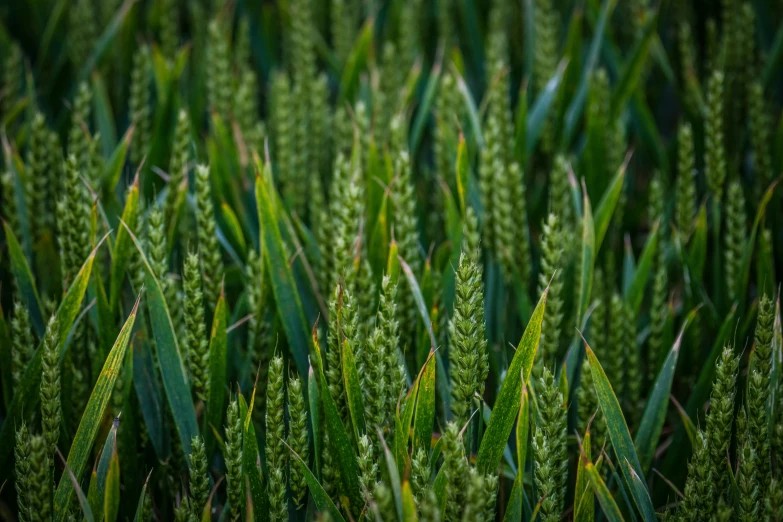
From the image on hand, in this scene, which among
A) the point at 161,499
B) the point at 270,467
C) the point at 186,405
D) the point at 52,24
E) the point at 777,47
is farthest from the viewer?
A: the point at 52,24

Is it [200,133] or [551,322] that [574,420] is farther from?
[200,133]

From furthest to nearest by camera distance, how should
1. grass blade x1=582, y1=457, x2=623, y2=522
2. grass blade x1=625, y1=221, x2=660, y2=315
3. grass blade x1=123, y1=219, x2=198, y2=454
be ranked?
grass blade x1=625, y1=221, x2=660, y2=315, grass blade x1=123, y1=219, x2=198, y2=454, grass blade x1=582, y1=457, x2=623, y2=522

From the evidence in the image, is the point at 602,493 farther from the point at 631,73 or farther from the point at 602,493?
the point at 631,73

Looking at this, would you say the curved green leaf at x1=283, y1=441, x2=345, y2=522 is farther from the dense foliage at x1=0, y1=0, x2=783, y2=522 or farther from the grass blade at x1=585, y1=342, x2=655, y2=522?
the grass blade at x1=585, y1=342, x2=655, y2=522

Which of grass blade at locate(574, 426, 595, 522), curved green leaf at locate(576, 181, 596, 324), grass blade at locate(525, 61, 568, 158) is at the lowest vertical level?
grass blade at locate(574, 426, 595, 522)

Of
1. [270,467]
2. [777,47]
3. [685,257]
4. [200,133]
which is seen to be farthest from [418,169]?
[270,467]

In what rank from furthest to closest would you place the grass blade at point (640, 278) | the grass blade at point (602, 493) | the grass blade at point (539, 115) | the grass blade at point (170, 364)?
the grass blade at point (539, 115) < the grass blade at point (640, 278) < the grass blade at point (170, 364) < the grass blade at point (602, 493)

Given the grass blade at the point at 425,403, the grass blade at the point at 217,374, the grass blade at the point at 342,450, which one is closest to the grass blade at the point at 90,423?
the grass blade at the point at 217,374

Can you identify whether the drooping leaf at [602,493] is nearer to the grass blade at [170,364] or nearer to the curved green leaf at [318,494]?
the curved green leaf at [318,494]

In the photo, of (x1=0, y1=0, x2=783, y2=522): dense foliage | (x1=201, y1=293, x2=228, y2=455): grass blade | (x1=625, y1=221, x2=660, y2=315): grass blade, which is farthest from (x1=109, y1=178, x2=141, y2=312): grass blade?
(x1=625, y1=221, x2=660, y2=315): grass blade
